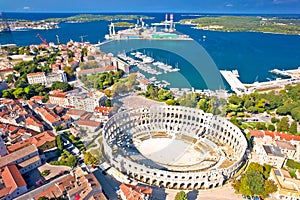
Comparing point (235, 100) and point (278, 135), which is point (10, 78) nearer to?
point (235, 100)

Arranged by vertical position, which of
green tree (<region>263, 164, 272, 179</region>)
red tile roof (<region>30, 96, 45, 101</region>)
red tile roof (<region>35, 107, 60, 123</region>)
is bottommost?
green tree (<region>263, 164, 272, 179</region>)

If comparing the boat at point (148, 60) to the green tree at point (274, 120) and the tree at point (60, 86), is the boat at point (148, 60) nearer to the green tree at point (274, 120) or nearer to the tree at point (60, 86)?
the tree at point (60, 86)

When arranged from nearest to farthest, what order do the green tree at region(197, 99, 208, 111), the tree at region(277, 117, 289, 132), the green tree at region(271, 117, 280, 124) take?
the tree at region(277, 117, 289, 132), the green tree at region(271, 117, 280, 124), the green tree at region(197, 99, 208, 111)

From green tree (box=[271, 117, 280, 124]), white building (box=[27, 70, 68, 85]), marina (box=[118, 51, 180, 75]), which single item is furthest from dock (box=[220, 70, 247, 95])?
white building (box=[27, 70, 68, 85])

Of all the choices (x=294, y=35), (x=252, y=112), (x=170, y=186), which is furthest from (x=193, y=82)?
(x=294, y=35)

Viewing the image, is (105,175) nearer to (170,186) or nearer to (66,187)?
(66,187)

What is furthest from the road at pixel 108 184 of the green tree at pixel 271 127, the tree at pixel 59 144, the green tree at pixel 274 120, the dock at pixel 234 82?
the dock at pixel 234 82

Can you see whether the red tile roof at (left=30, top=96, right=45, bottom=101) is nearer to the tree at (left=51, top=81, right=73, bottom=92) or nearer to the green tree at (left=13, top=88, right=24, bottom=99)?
the green tree at (left=13, top=88, right=24, bottom=99)
